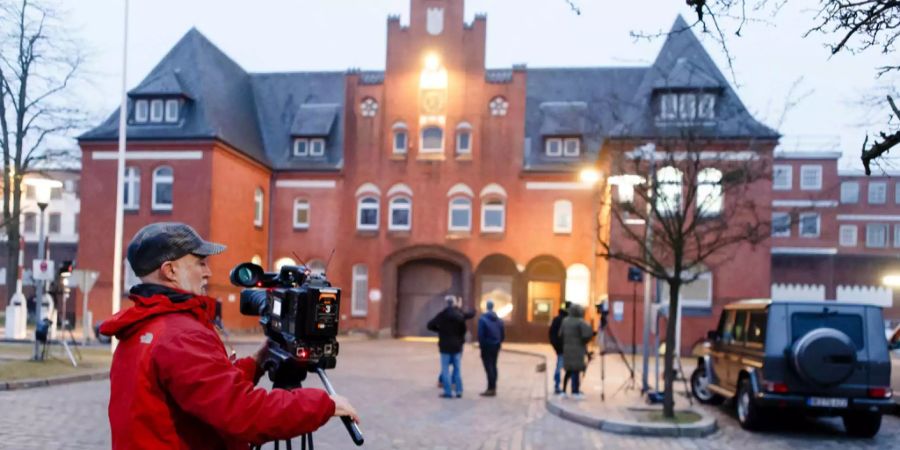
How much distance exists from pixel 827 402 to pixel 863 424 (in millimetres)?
1083

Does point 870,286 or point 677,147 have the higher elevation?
point 677,147

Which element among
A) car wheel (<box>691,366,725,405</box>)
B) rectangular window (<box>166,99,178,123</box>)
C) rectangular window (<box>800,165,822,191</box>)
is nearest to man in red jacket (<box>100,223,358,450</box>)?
car wheel (<box>691,366,725,405</box>)

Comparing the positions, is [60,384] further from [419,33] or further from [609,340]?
[419,33]

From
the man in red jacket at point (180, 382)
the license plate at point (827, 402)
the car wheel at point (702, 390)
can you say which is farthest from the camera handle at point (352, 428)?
the car wheel at point (702, 390)

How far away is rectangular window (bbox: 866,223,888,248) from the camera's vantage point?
58.8m

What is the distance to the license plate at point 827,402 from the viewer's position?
10.5 metres

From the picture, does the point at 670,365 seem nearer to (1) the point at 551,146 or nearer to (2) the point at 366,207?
(1) the point at 551,146

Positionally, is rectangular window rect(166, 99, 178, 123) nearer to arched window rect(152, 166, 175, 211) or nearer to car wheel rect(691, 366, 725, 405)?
arched window rect(152, 166, 175, 211)

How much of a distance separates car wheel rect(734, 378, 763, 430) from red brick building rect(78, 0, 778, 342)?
19407mm

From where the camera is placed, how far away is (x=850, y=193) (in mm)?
59781

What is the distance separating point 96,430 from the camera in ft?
31.0

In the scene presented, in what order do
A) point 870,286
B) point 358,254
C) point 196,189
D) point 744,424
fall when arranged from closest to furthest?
point 744,424, point 196,189, point 358,254, point 870,286

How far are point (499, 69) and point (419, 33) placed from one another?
387 centimetres

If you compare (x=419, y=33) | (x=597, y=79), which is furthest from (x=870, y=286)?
(x=419, y=33)
